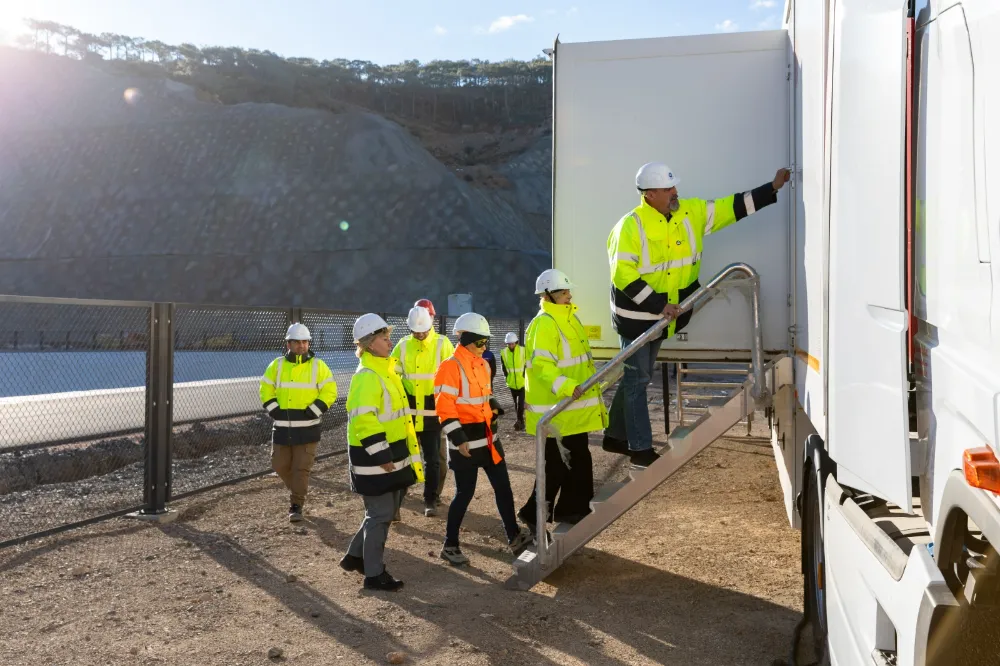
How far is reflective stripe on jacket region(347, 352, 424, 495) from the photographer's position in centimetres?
629

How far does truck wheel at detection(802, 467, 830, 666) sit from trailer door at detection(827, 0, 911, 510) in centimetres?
110

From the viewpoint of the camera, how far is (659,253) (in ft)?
19.8

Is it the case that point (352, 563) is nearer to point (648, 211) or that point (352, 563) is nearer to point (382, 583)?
point (382, 583)

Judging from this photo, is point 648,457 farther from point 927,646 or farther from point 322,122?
point 322,122

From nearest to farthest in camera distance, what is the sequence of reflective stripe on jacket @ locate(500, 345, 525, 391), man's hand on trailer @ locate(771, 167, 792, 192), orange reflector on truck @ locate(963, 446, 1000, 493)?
1. orange reflector on truck @ locate(963, 446, 1000, 493)
2. man's hand on trailer @ locate(771, 167, 792, 192)
3. reflective stripe on jacket @ locate(500, 345, 525, 391)

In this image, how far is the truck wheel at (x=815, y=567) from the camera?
4.39 meters

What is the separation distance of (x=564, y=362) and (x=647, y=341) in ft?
3.37

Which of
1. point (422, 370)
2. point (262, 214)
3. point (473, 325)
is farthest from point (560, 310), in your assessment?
point (262, 214)

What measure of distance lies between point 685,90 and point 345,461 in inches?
308

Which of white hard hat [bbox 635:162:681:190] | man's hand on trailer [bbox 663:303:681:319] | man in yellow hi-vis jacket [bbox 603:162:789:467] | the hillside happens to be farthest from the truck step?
the hillside

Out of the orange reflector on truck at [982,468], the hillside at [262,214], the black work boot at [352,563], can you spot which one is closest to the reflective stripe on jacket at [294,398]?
the black work boot at [352,563]

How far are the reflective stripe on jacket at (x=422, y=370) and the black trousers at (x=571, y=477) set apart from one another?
5.93ft

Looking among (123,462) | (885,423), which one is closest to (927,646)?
(885,423)

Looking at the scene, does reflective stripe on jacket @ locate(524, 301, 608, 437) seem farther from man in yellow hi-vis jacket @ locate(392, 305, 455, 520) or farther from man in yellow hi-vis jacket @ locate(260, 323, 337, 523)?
man in yellow hi-vis jacket @ locate(260, 323, 337, 523)
